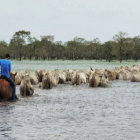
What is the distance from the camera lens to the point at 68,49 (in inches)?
7539

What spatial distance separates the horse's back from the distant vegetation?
131 meters

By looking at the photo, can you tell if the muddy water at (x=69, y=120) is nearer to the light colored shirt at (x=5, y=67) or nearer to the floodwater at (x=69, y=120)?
the floodwater at (x=69, y=120)

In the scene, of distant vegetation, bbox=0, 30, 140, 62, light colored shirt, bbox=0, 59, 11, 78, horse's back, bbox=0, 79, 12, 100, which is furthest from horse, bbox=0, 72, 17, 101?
distant vegetation, bbox=0, 30, 140, 62

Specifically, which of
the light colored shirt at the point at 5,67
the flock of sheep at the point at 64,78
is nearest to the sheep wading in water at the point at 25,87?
the flock of sheep at the point at 64,78

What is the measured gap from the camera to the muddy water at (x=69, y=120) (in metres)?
12.2

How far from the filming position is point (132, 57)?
169 m

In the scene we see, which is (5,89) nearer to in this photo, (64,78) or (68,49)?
(64,78)

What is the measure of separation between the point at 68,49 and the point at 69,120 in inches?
6969

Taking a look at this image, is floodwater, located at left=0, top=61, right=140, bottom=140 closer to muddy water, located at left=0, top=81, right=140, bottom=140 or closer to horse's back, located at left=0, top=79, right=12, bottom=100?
muddy water, located at left=0, top=81, right=140, bottom=140

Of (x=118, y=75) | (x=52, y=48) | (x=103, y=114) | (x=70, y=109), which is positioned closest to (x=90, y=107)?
(x=70, y=109)

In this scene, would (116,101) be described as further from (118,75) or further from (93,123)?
(118,75)

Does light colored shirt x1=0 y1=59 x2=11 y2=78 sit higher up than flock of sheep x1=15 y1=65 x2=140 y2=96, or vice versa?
light colored shirt x1=0 y1=59 x2=11 y2=78

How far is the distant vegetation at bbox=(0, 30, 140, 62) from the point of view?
15520cm

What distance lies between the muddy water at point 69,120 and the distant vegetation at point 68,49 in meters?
132
